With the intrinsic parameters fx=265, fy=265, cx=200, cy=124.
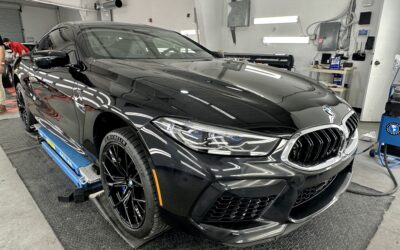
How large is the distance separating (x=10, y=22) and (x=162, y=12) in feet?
27.5

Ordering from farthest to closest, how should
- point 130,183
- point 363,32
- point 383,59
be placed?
1. point 363,32
2. point 383,59
3. point 130,183

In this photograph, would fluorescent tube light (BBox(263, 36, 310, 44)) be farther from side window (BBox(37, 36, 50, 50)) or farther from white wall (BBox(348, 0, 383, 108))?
side window (BBox(37, 36, 50, 50))

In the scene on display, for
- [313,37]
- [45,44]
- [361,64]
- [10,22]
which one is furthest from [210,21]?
[10,22]

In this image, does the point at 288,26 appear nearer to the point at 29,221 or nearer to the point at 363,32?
the point at 363,32

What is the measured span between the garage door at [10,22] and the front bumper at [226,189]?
14.3 metres

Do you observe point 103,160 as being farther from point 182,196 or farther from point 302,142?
point 302,142

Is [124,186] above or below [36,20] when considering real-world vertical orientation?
below

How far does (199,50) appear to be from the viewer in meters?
2.33

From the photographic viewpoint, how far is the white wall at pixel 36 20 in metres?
12.4

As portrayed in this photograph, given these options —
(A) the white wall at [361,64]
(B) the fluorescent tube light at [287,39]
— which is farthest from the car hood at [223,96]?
(B) the fluorescent tube light at [287,39]

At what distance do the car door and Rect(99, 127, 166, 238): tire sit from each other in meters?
0.42

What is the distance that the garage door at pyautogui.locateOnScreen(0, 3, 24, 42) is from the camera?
1164 centimetres

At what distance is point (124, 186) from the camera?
1365 millimetres

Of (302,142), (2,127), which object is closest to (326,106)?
(302,142)
